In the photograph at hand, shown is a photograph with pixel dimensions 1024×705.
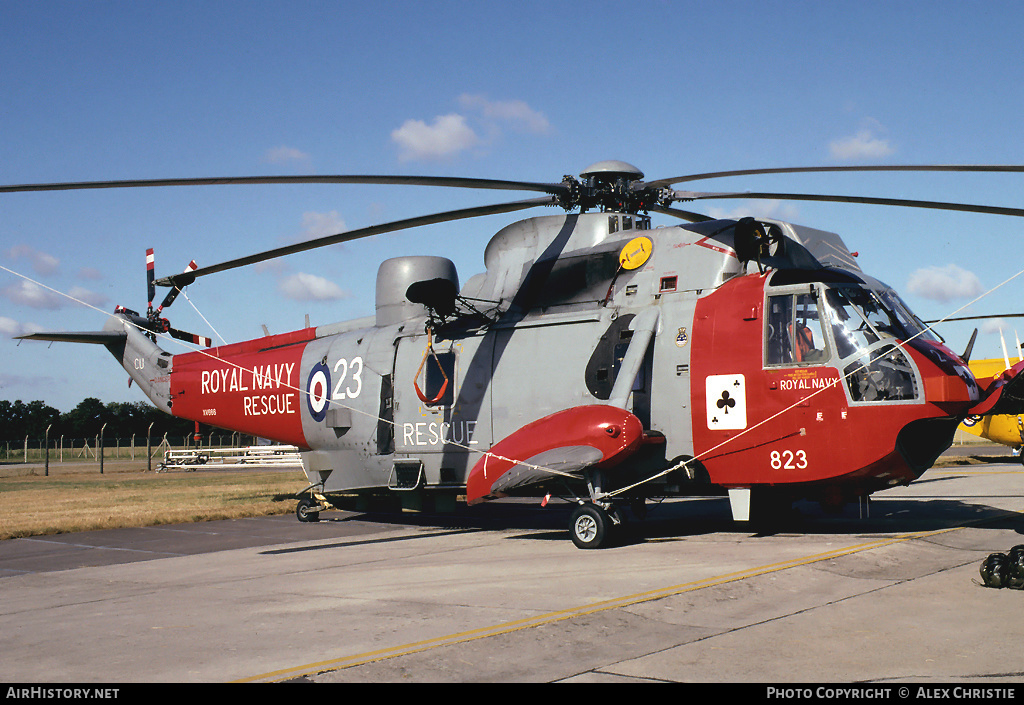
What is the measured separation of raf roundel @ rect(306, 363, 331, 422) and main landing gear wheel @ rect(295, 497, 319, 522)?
1730mm

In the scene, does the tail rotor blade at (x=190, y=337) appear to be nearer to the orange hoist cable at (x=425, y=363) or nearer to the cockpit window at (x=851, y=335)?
the orange hoist cable at (x=425, y=363)

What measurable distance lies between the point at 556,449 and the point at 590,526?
3.69ft

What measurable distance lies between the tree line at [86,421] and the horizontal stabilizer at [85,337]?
2700 inches

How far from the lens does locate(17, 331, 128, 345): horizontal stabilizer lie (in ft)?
63.3

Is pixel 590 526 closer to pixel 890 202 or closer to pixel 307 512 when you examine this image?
pixel 890 202

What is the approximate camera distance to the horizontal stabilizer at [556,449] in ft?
38.1

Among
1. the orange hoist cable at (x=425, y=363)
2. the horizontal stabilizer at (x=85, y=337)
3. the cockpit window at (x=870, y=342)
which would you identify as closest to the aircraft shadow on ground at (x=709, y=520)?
the orange hoist cable at (x=425, y=363)

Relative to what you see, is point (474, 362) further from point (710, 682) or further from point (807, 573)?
point (710, 682)

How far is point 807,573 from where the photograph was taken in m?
9.14

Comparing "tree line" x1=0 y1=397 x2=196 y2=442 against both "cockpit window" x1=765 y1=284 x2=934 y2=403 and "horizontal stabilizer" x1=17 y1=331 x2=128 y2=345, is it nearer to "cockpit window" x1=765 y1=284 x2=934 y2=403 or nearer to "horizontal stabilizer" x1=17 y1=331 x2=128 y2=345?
"horizontal stabilizer" x1=17 y1=331 x2=128 y2=345

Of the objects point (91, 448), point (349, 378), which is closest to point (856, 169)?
point (349, 378)

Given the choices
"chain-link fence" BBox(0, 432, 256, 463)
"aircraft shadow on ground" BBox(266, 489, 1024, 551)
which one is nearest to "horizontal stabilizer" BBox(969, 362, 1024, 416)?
"aircraft shadow on ground" BBox(266, 489, 1024, 551)
